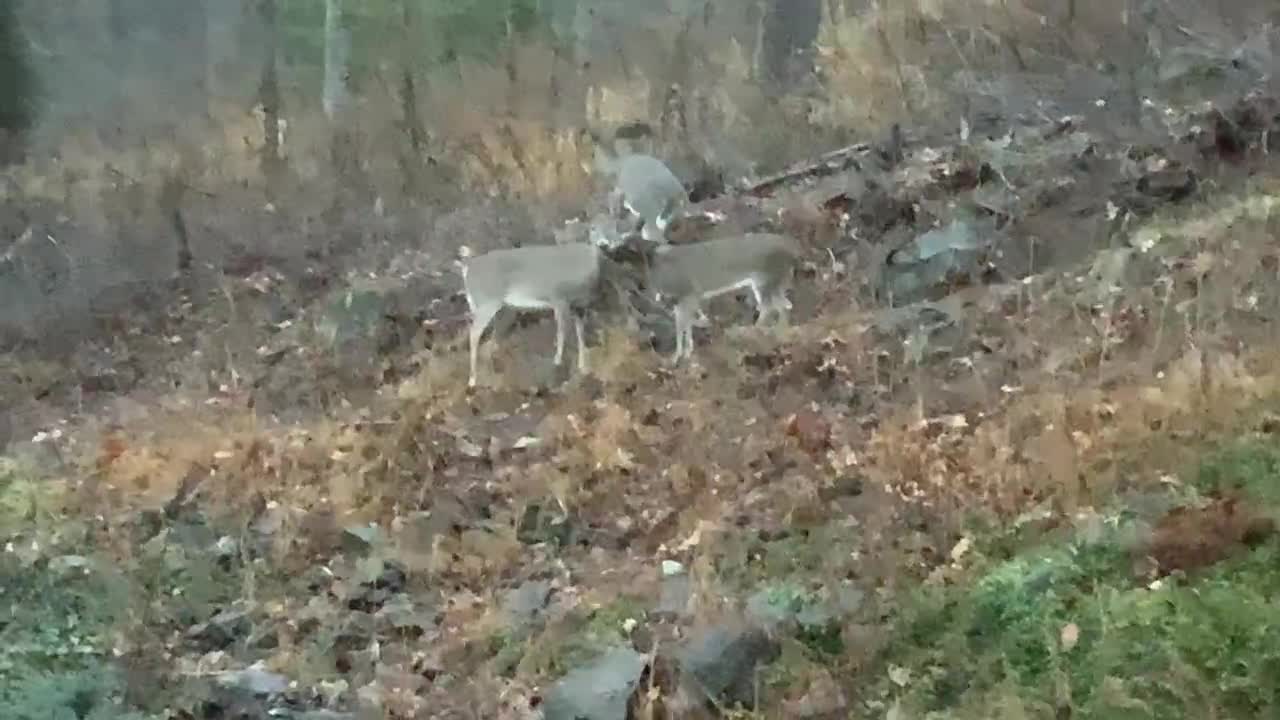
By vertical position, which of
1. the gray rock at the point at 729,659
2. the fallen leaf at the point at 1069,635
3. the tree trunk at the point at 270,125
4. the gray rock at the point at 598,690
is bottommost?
the tree trunk at the point at 270,125

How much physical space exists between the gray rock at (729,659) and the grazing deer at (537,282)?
4.81 m

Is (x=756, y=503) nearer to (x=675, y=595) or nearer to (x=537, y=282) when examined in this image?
(x=675, y=595)

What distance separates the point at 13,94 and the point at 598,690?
13697 millimetres

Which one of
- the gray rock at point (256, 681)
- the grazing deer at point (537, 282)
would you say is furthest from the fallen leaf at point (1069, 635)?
the grazing deer at point (537, 282)

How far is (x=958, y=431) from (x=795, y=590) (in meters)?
1.93

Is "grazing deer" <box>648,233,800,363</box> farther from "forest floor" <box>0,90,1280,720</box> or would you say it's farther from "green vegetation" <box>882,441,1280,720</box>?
"green vegetation" <box>882,441,1280,720</box>

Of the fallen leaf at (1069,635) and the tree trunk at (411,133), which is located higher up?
the fallen leaf at (1069,635)

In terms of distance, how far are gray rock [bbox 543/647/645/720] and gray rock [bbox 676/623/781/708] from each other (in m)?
0.20

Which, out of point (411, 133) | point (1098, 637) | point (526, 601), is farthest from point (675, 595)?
point (411, 133)

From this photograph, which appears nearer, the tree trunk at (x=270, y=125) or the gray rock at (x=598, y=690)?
the gray rock at (x=598, y=690)

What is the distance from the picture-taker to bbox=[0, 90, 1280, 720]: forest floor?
5520mm

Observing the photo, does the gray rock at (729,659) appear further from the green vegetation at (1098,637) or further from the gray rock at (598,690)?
the green vegetation at (1098,637)

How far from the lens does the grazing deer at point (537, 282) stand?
1048 centimetres

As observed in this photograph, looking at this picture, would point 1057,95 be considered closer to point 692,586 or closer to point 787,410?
point 787,410
